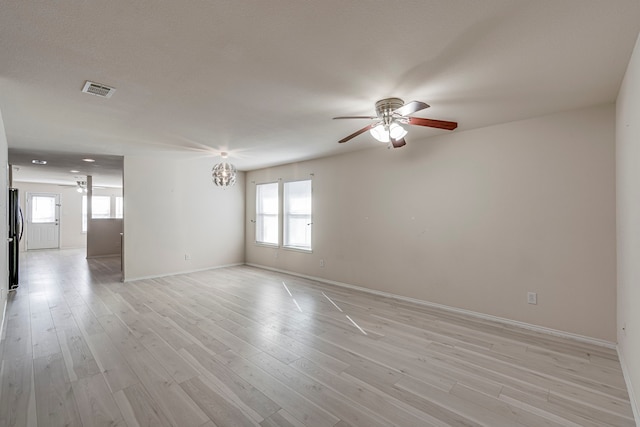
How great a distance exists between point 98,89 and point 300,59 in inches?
71.1

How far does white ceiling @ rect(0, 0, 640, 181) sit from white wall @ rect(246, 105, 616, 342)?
46cm

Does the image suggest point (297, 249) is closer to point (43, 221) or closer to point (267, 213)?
point (267, 213)

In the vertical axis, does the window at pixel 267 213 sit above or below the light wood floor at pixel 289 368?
above

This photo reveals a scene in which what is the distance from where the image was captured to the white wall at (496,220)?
2939 millimetres

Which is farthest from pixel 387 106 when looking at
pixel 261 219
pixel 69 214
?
pixel 69 214

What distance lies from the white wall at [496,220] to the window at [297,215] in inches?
34.9

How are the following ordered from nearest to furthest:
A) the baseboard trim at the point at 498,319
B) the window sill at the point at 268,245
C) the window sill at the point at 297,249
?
the baseboard trim at the point at 498,319 → the window sill at the point at 297,249 → the window sill at the point at 268,245

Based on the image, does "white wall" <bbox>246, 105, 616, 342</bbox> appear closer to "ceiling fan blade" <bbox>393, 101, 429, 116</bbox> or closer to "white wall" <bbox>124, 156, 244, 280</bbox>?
"ceiling fan blade" <bbox>393, 101, 429, 116</bbox>

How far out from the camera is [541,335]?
123 inches

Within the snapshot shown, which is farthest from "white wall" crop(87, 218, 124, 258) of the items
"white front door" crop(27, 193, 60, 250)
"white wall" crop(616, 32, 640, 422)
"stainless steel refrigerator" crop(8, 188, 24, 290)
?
"white wall" crop(616, 32, 640, 422)

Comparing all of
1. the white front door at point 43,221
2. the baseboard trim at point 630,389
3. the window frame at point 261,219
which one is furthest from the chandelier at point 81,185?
the baseboard trim at point 630,389

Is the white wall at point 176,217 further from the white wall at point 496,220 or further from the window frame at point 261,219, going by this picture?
the white wall at point 496,220

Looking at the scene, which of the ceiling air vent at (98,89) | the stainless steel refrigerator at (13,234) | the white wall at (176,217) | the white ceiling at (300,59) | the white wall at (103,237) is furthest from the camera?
the white wall at (103,237)

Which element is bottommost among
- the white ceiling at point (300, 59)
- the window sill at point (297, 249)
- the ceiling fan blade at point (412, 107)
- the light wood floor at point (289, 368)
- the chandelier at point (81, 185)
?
the light wood floor at point (289, 368)
